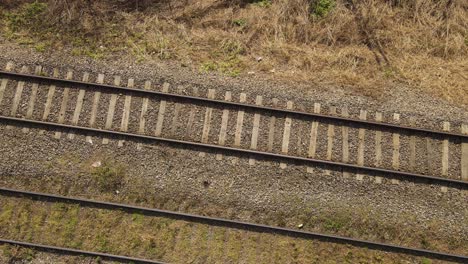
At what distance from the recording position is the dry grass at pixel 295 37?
1062cm

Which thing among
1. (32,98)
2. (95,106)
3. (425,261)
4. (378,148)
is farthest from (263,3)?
(425,261)

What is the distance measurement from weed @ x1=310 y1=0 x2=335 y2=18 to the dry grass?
27 millimetres

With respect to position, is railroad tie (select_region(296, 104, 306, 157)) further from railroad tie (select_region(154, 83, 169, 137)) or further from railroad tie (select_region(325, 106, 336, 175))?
railroad tie (select_region(154, 83, 169, 137))

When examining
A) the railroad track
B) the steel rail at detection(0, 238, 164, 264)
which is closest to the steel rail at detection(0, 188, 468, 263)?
the steel rail at detection(0, 238, 164, 264)

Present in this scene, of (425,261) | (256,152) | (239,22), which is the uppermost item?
(239,22)

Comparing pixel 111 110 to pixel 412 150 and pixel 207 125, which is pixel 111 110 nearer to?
pixel 207 125

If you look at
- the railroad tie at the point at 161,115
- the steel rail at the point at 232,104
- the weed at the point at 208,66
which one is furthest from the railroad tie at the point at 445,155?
the railroad tie at the point at 161,115

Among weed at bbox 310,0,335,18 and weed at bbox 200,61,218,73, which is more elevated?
weed at bbox 310,0,335,18

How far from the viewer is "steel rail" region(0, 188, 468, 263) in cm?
945

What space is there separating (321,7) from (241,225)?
6.12 metres

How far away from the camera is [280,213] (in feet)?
31.9

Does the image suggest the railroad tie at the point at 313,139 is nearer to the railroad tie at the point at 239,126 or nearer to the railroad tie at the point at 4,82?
the railroad tie at the point at 239,126

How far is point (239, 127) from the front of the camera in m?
10.1

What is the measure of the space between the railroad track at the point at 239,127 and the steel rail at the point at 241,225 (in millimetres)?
1464
